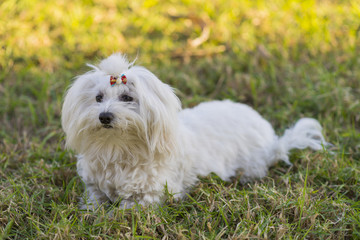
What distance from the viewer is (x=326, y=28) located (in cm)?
569

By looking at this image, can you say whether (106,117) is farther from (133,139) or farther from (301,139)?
(301,139)

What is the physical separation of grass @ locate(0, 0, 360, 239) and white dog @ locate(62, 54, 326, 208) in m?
0.15

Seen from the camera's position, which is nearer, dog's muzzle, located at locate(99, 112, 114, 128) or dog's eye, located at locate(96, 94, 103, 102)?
dog's muzzle, located at locate(99, 112, 114, 128)

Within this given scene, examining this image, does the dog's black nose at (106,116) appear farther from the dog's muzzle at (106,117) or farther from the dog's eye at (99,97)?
the dog's eye at (99,97)

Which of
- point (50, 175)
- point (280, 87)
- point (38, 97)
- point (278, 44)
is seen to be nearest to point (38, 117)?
point (38, 97)

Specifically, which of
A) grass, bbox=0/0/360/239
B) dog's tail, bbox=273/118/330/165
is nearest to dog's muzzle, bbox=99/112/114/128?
grass, bbox=0/0/360/239

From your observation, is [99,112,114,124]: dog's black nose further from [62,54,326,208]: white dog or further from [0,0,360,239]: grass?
[0,0,360,239]: grass

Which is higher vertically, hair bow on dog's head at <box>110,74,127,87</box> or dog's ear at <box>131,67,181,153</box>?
hair bow on dog's head at <box>110,74,127,87</box>

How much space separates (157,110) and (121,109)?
23cm

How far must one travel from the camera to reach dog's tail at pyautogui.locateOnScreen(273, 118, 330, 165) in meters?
3.28

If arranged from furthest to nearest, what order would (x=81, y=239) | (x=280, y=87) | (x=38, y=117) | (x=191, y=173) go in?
(x=280, y=87)
(x=38, y=117)
(x=191, y=173)
(x=81, y=239)

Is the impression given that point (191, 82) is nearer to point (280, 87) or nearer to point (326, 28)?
point (280, 87)

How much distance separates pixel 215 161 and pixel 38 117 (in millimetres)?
2140

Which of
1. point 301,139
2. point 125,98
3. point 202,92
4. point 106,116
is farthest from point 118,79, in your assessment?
point 202,92
